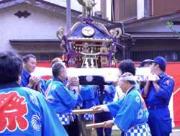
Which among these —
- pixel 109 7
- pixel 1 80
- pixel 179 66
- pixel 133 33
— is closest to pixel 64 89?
pixel 1 80

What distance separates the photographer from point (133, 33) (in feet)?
54.1

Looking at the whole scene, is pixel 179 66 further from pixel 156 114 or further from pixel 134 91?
pixel 134 91

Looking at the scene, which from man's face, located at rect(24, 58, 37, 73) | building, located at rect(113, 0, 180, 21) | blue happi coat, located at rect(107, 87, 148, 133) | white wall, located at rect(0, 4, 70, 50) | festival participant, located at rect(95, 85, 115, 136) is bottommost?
festival participant, located at rect(95, 85, 115, 136)

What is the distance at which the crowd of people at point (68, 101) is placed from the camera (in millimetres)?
3793

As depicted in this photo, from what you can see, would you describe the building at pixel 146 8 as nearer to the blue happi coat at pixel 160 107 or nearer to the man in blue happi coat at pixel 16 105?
the blue happi coat at pixel 160 107

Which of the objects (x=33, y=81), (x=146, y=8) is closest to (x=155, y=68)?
(x=33, y=81)

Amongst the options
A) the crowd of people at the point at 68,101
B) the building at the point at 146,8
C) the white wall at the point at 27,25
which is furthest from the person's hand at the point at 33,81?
the building at the point at 146,8

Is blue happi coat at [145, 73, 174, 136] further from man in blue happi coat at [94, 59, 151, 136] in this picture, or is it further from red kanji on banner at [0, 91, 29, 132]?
red kanji on banner at [0, 91, 29, 132]

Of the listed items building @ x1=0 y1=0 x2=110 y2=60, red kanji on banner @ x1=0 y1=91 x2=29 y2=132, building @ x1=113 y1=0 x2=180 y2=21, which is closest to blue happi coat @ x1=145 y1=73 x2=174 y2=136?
red kanji on banner @ x1=0 y1=91 x2=29 y2=132

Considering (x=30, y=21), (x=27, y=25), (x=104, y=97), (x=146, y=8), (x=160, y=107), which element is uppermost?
(x=146, y=8)

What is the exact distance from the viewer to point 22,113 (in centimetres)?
379

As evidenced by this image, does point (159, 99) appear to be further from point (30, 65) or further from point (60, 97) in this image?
point (30, 65)

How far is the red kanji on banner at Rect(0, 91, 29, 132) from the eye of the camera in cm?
376

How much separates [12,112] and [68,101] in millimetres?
3384
